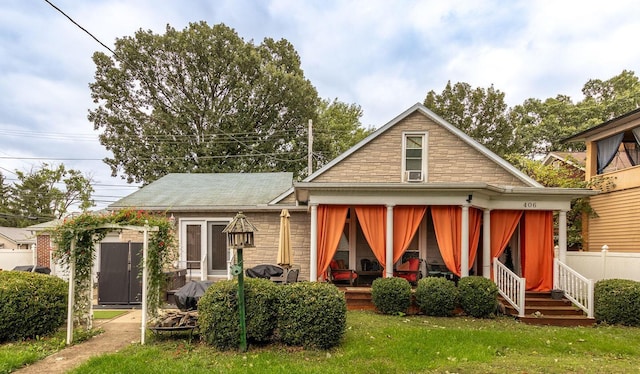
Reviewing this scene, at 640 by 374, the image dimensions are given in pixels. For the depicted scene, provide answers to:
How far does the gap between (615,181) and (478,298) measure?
7.40m

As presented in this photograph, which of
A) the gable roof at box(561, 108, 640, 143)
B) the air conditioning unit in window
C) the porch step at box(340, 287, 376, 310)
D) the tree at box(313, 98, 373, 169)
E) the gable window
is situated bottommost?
the porch step at box(340, 287, 376, 310)

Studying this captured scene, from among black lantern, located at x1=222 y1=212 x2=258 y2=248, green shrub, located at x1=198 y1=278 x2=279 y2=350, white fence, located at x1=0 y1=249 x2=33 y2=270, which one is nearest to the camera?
green shrub, located at x1=198 y1=278 x2=279 y2=350

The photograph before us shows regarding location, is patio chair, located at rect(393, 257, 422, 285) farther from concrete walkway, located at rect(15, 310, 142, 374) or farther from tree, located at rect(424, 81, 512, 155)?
tree, located at rect(424, 81, 512, 155)

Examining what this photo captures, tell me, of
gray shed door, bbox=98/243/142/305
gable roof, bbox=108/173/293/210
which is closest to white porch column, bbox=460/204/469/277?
gable roof, bbox=108/173/293/210

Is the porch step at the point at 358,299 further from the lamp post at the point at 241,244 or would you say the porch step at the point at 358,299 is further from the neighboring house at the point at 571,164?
the neighboring house at the point at 571,164

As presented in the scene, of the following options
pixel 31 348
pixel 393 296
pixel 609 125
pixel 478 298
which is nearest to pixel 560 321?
pixel 478 298

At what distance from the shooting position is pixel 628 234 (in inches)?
442

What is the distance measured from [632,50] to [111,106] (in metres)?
32.6

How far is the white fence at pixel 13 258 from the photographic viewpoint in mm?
16094

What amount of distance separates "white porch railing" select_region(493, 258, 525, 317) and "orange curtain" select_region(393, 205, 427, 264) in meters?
2.36

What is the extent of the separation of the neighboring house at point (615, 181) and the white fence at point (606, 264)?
5.39ft

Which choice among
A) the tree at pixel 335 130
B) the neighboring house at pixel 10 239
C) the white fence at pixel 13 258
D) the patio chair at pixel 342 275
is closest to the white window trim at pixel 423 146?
the patio chair at pixel 342 275

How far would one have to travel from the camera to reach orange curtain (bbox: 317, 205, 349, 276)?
9.87 metres

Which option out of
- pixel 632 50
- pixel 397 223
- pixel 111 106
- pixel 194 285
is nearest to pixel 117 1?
pixel 194 285
